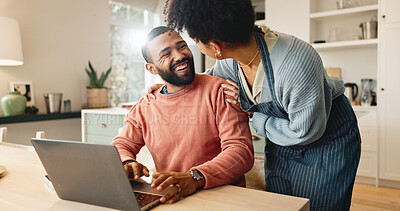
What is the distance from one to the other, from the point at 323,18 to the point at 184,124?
2837mm

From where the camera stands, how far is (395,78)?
8.55 feet

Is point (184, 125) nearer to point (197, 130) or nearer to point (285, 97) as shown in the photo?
point (197, 130)

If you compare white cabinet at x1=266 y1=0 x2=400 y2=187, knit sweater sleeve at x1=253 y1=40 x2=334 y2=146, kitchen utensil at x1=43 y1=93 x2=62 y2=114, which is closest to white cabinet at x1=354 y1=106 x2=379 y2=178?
white cabinet at x1=266 y1=0 x2=400 y2=187

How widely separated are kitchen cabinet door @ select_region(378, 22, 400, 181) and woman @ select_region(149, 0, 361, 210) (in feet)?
6.72

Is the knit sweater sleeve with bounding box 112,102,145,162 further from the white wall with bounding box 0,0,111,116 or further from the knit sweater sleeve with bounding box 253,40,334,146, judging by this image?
the white wall with bounding box 0,0,111,116

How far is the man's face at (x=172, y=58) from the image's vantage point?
791mm

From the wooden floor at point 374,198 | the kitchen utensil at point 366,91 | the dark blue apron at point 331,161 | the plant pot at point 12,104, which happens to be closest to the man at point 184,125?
the dark blue apron at point 331,161

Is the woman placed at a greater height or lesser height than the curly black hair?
lesser

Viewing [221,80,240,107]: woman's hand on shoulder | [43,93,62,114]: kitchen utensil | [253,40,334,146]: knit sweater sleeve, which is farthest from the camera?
[43,93,62,114]: kitchen utensil

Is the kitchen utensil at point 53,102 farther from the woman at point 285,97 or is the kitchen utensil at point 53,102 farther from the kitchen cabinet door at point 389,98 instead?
the kitchen cabinet door at point 389,98

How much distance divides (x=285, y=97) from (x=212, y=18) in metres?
0.26

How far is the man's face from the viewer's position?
0.79 metres

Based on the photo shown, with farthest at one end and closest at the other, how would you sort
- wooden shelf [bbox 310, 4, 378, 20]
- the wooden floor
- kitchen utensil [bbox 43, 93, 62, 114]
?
kitchen utensil [bbox 43, 93, 62, 114] → wooden shelf [bbox 310, 4, 378, 20] → the wooden floor

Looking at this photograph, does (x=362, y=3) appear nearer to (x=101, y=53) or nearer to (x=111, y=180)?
(x=101, y=53)
